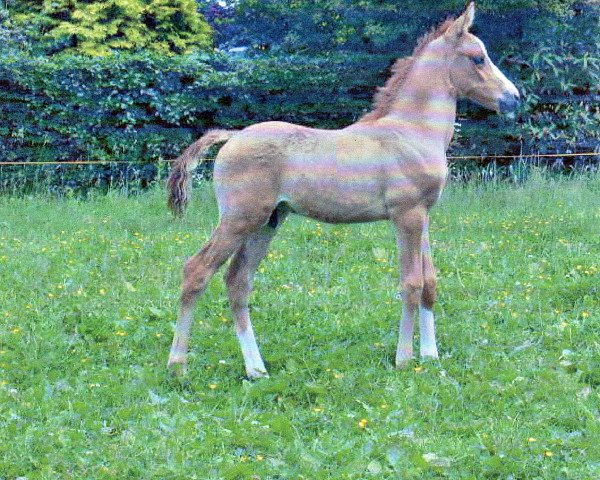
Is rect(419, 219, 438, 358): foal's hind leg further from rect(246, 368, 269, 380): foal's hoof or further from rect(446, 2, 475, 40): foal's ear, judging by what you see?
rect(446, 2, 475, 40): foal's ear

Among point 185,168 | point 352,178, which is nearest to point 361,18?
point 185,168

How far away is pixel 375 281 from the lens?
8.98m

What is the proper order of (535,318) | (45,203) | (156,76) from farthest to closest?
1. (156,76)
2. (45,203)
3. (535,318)

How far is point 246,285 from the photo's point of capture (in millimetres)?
7012

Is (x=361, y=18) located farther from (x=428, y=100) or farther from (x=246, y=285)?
(x=246, y=285)

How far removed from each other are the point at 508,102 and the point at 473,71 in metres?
0.33

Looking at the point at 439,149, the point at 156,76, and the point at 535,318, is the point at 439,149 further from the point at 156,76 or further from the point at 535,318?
the point at 156,76

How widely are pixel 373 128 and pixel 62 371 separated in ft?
8.81

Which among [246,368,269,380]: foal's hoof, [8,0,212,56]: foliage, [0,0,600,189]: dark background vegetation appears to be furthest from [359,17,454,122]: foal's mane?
[8,0,212,56]: foliage

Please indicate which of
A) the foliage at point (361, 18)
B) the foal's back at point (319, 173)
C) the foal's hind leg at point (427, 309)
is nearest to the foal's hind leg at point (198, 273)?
the foal's back at point (319, 173)

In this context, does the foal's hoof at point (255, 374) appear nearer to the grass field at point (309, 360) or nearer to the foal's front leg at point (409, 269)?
the grass field at point (309, 360)

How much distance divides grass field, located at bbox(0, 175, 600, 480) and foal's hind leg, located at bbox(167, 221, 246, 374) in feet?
0.61

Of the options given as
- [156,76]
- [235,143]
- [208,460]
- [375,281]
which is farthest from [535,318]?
[156,76]

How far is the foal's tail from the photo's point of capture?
7039 mm
